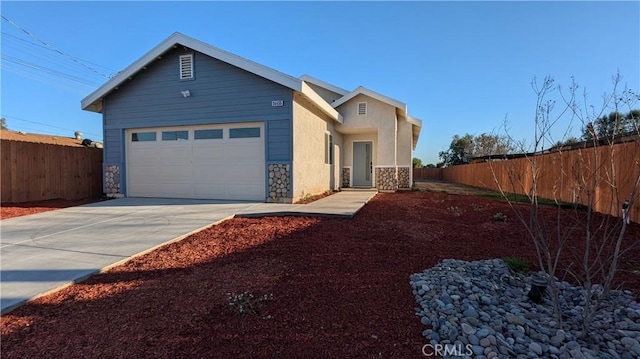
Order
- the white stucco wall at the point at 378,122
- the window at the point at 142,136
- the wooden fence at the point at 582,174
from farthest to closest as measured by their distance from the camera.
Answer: the white stucco wall at the point at 378,122
the window at the point at 142,136
the wooden fence at the point at 582,174

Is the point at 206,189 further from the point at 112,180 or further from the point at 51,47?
the point at 51,47

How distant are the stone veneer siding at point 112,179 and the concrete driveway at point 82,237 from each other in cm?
178

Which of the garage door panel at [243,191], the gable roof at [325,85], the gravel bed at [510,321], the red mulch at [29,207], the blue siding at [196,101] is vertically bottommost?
the gravel bed at [510,321]

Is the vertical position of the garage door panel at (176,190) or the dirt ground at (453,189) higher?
the garage door panel at (176,190)

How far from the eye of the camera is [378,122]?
13.7 metres

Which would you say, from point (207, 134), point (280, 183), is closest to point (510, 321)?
point (280, 183)

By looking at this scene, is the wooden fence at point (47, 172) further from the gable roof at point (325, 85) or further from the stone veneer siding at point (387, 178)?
the stone veneer siding at point (387, 178)

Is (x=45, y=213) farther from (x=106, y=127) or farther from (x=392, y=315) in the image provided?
(x=392, y=315)

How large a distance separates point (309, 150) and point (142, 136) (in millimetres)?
5947

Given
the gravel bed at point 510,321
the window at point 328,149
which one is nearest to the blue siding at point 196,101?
the window at point 328,149

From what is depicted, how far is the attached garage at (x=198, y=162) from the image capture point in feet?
31.0

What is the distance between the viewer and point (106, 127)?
10586mm

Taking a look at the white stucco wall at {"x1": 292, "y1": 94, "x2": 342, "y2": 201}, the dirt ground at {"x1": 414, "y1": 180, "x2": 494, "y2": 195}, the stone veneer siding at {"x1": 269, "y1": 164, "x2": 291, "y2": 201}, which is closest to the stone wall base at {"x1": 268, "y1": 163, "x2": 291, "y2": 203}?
the stone veneer siding at {"x1": 269, "y1": 164, "x2": 291, "y2": 201}

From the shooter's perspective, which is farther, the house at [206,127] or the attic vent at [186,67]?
the attic vent at [186,67]
